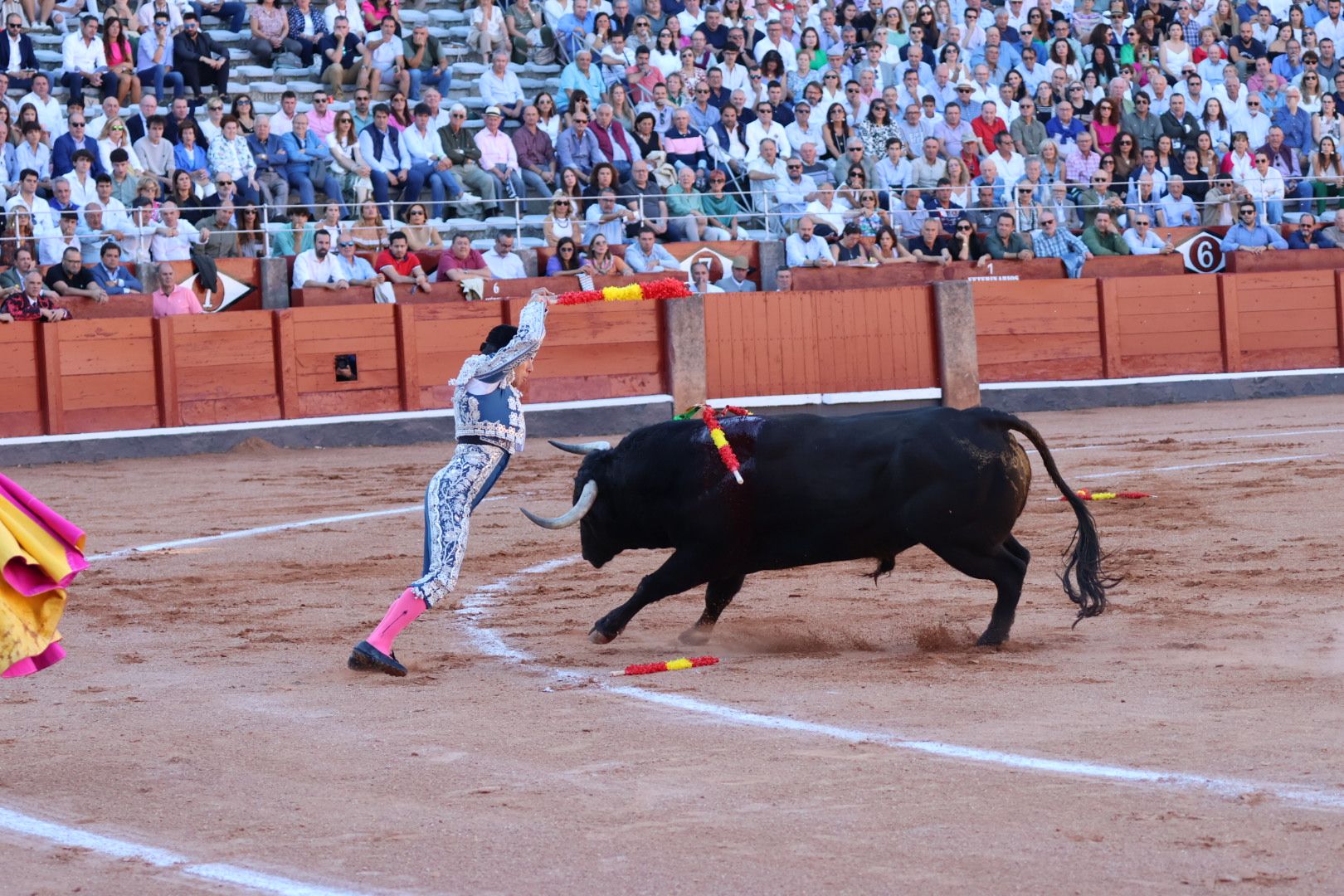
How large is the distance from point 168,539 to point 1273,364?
1094 cm

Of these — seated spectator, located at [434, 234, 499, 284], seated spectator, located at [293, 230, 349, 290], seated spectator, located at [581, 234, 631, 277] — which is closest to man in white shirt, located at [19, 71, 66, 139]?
seated spectator, located at [293, 230, 349, 290]

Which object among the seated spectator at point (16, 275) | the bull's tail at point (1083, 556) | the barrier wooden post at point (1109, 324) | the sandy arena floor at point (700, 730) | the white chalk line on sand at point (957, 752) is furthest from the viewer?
the barrier wooden post at point (1109, 324)

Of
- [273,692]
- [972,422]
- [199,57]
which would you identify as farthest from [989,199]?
[273,692]

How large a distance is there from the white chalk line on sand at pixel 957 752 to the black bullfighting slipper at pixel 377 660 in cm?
41

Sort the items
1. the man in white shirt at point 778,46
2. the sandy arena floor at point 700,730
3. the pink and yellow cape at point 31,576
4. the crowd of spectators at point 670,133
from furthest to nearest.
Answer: the man in white shirt at point 778,46 < the crowd of spectators at point 670,133 < the pink and yellow cape at point 31,576 < the sandy arena floor at point 700,730

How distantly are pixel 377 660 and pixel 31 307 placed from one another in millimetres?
8523

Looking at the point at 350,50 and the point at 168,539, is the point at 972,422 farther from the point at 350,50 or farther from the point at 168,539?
the point at 350,50

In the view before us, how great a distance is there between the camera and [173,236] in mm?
13352

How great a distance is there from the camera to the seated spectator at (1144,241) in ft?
53.4

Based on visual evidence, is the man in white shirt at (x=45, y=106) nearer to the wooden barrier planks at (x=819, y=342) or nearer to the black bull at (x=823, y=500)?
the wooden barrier planks at (x=819, y=342)

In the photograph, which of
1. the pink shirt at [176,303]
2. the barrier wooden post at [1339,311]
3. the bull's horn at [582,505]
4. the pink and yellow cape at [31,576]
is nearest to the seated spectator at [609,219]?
the pink shirt at [176,303]

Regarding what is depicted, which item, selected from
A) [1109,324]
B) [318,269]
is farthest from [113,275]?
[1109,324]

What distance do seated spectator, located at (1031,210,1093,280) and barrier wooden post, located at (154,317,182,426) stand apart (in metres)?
7.37

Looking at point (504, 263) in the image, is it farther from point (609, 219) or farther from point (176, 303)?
point (176, 303)
